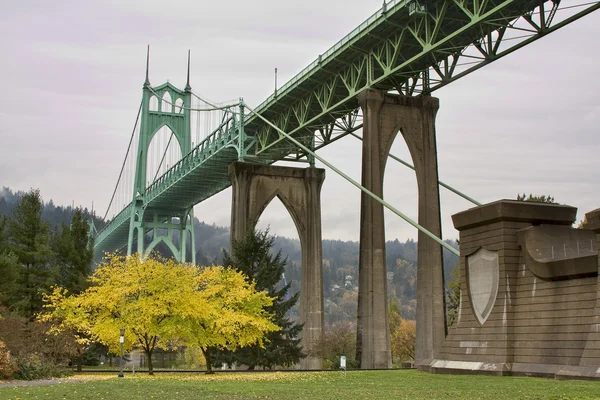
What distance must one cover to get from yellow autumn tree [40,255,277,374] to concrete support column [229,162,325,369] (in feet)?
80.7

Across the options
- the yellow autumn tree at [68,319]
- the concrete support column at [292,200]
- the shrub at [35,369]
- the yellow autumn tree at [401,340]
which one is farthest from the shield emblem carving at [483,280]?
the yellow autumn tree at [401,340]

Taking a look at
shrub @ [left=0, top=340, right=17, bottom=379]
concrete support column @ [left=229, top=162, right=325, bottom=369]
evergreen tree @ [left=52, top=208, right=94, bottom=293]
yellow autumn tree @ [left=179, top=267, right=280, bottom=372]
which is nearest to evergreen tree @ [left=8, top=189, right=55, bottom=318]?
evergreen tree @ [left=52, top=208, right=94, bottom=293]

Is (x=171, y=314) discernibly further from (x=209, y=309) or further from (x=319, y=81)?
(x=319, y=81)

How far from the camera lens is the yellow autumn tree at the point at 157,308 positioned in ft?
112

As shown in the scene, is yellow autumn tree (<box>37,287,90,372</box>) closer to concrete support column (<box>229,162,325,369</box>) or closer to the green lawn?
the green lawn

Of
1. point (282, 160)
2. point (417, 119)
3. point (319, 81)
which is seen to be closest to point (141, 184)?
point (282, 160)

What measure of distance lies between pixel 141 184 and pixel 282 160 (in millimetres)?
35101

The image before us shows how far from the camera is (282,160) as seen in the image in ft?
215

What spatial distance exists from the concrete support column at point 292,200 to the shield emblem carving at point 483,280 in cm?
3373

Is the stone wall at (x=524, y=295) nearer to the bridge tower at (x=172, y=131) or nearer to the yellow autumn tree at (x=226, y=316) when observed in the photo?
the yellow autumn tree at (x=226, y=316)

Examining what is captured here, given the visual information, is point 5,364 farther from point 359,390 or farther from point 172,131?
point 172,131

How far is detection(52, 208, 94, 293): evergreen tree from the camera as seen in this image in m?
49.7

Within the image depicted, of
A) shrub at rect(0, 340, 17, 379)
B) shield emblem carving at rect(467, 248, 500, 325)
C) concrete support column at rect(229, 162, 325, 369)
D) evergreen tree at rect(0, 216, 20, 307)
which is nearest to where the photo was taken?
shield emblem carving at rect(467, 248, 500, 325)

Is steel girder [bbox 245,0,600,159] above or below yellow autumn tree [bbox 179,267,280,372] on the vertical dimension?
above
